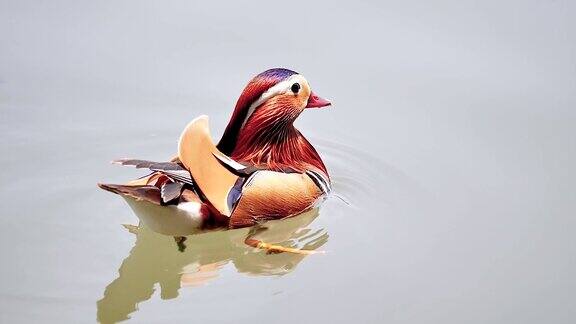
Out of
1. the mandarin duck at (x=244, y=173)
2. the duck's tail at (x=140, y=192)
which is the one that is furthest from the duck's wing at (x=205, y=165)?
the duck's tail at (x=140, y=192)

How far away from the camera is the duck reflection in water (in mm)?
3820

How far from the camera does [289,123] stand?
4410mm

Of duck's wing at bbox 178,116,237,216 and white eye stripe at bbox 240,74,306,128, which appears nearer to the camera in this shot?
duck's wing at bbox 178,116,237,216

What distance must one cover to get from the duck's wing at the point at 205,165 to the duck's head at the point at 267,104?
25 cm

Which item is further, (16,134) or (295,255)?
(16,134)

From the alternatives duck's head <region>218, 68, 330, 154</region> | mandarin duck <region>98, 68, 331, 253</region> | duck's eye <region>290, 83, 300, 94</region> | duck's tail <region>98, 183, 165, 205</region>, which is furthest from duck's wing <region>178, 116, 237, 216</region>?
duck's eye <region>290, 83, 300, 94</region>

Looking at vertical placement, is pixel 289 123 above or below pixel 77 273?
above

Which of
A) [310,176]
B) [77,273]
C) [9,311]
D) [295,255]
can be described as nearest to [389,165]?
[310,176]

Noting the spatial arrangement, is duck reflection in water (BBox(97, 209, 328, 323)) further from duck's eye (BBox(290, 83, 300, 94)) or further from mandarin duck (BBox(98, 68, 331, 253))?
duck's eye (BBox(290, 83, 300, 94))

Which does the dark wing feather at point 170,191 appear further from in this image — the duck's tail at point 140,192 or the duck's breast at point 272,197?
the duck's breast at point 272,197

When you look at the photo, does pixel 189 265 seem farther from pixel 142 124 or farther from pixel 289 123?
pixel 142 124

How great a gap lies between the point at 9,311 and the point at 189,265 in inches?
26.8

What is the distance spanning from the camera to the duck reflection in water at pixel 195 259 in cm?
382

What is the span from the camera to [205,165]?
3.97 meters
